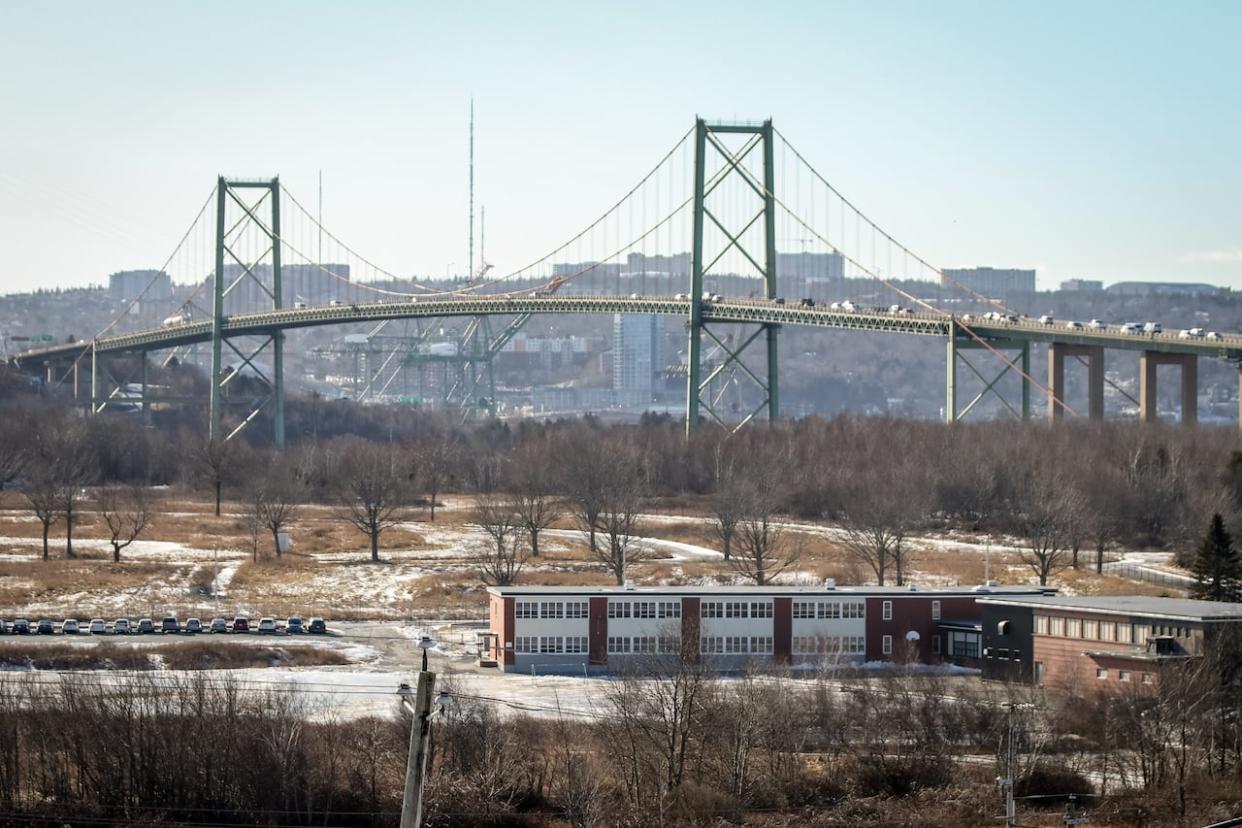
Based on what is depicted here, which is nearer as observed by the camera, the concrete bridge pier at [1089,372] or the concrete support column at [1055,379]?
the concrete bridge pier at [1089,372]

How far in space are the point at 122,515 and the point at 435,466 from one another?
14571mm

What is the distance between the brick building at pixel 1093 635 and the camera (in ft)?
104

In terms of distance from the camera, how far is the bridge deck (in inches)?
2443

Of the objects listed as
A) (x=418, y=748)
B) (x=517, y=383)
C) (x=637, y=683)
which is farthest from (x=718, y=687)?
(x=517, y=383)

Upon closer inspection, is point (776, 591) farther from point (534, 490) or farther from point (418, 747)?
point (418, 747)

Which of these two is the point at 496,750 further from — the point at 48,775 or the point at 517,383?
the point at 517,383

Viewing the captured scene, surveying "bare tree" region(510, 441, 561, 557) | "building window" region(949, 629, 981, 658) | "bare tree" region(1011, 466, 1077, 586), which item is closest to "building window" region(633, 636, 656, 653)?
"building window" region(949, 629, 981, 658)

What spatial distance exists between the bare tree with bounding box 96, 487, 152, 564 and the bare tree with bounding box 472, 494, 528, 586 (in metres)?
7.95

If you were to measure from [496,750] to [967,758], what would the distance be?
6444 mm

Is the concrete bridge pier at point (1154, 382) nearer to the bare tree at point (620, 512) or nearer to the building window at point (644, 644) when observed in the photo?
the bare tree at point (620, 512)

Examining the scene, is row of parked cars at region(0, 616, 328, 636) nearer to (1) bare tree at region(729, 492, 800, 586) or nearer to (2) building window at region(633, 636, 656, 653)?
(2) building window at region(633, 636, 656, 653)

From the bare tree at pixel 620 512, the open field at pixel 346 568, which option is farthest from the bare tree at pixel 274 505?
the bare tree at pixel 620 512

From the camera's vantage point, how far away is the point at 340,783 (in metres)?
25.3

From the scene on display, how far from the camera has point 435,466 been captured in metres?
66.7
